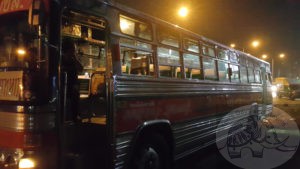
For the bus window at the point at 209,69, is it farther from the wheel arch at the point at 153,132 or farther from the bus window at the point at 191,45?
the wheel arch at the point at 153,132

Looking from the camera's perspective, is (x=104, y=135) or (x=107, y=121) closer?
(x=107, y=121)

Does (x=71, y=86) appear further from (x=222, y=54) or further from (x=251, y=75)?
(x=251, y=75)

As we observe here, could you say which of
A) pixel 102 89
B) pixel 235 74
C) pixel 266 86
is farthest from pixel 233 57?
pixel 102 89

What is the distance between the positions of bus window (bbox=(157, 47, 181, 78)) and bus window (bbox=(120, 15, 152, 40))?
15.7 inches

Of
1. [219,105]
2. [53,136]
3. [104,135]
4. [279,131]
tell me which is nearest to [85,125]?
[104,135]

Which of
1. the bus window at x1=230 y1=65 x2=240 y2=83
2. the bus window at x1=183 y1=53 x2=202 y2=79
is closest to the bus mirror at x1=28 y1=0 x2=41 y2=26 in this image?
the bus window at x1=183 y1=53 x2=202 y2=79

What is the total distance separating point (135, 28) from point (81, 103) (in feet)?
5.18

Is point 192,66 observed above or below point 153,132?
above

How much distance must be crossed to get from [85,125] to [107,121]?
0.74 m

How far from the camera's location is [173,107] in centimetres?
607

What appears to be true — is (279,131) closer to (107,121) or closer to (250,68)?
(250,68)

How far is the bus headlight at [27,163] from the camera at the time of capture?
11.4 ft

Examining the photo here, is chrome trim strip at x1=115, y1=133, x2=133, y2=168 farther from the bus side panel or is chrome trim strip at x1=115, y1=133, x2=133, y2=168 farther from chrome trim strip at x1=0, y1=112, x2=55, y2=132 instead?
chrome trim strip at x1=0, y1=112, x2=55, y2=132

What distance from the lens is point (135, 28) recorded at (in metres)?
5.20
